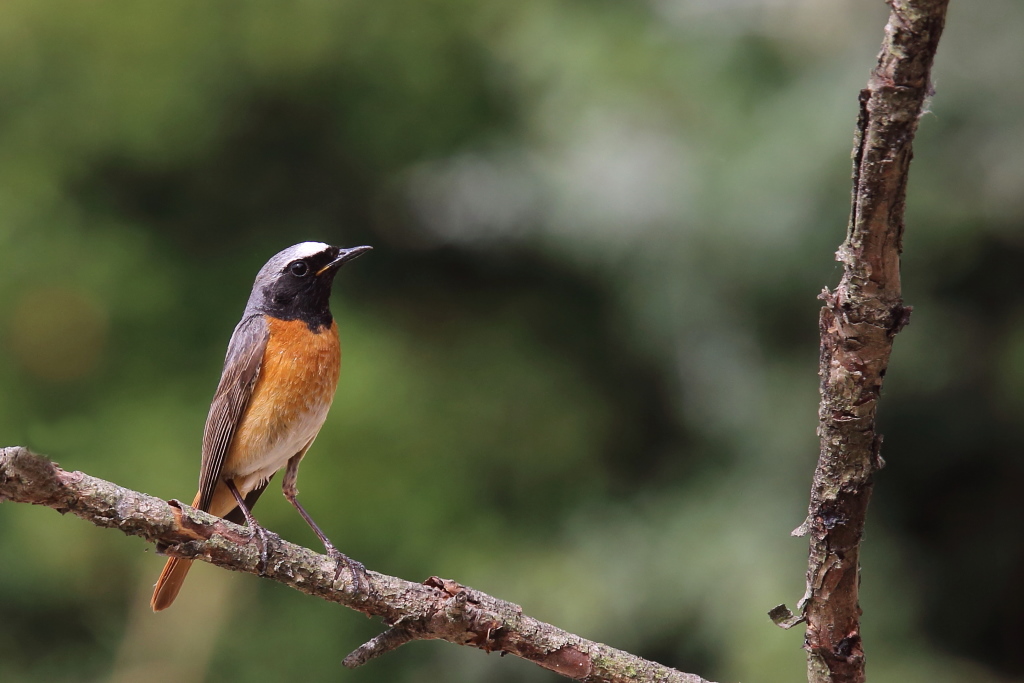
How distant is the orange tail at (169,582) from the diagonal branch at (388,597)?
107 centimetres

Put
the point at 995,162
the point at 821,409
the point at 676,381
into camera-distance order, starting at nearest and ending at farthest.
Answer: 1. the point at 821,409
2. the point at 995,162
3. the point at 676,381

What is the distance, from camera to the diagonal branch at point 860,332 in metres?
1.48

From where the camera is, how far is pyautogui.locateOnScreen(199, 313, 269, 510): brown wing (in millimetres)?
3477

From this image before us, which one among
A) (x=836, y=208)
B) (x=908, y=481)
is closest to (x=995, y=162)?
(x=836, y=208)

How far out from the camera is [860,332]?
172cm

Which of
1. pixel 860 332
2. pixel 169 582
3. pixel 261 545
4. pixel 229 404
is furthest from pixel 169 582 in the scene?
pixel 860 332

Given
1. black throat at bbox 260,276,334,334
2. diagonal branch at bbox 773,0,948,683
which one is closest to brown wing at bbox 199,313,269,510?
black throat at bbox 260,276,334,334

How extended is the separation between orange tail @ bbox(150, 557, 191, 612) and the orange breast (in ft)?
1.34

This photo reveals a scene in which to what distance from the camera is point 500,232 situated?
18.2ft

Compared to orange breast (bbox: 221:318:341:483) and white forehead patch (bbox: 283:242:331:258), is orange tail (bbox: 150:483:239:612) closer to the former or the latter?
orange breast (bbox: 221:318:341:483)

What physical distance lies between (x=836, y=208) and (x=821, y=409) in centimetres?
288

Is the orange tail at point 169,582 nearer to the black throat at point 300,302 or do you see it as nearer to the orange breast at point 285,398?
the orange breast at point 285,398

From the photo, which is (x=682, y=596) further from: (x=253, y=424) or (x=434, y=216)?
(x=434, y=216)

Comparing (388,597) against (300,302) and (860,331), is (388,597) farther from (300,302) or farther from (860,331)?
(300,302)
